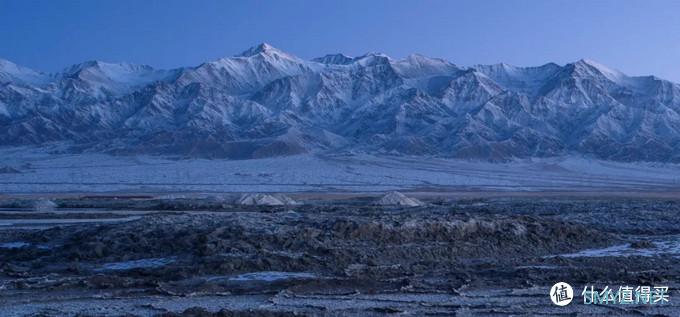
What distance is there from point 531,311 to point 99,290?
6.57m

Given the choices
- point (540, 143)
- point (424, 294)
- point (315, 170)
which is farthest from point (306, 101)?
point (424, 294)

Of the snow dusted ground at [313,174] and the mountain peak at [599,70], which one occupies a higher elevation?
the mountain peak at [599,70]

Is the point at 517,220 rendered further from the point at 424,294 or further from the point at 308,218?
the point at 424,294

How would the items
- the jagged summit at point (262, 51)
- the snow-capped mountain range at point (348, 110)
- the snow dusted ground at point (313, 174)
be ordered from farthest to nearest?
the jagged summit at point (262, 51) < the snow-capped mountain range at point (348, 110) < the snow dusted ground at point (313, 174)

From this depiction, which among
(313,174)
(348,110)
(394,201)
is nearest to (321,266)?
(394,201)

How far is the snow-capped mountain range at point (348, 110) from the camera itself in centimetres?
10219

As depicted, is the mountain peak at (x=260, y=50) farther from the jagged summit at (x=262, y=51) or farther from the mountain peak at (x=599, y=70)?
the mountain peak at (x=599, y=70)

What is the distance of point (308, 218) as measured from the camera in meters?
20.7

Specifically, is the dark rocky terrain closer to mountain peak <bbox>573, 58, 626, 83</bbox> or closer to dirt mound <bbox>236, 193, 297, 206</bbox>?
dirt mound <bbox>236, 193, 297, 206</bbox>
